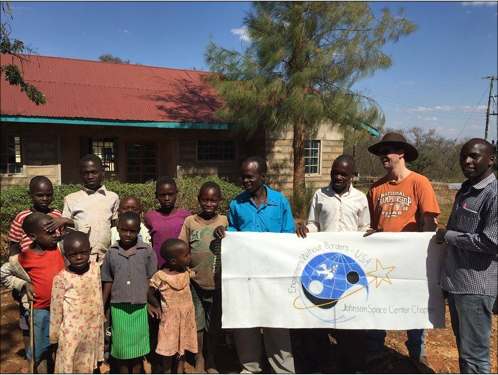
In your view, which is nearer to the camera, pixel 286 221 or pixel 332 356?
pixel 286 221

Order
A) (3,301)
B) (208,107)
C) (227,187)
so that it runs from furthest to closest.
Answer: (208,107) < (227,187) < (3,301)

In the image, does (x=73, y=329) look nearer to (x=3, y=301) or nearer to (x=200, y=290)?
(x=200, y=290)

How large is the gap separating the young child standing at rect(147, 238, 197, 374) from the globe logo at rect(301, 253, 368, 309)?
3.32ft

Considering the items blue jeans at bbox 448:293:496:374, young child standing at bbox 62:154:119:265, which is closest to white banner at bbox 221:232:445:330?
blue jeans at bbox 448:293:496:374

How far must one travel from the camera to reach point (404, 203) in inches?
126

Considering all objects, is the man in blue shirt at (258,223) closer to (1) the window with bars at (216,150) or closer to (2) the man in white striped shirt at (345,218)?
(2) the man in white striped shirt at (345,218)

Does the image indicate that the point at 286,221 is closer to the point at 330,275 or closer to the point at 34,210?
the point at 330,275

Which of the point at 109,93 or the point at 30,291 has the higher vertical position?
the point at 109,93

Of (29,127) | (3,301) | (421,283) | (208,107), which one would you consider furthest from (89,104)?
(421,283)

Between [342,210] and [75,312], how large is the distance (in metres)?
2.28

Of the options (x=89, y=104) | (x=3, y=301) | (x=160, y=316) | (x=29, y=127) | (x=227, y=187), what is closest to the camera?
(x=160, y=316)

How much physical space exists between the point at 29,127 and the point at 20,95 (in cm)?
93

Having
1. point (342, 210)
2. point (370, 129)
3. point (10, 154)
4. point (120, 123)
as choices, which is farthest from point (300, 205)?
point (10, 154)

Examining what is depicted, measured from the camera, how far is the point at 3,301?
4.81 m
